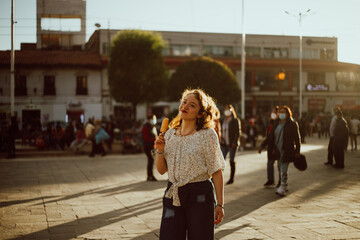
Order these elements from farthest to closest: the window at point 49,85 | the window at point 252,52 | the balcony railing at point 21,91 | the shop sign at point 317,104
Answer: the window at point 252,52, the shop sign at point 317,104, the window at point 49,85, the balcony railing at point 21,91

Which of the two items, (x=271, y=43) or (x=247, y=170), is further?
(x=271, y=43)

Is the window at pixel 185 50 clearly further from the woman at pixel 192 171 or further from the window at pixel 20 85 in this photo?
the woman at pixel 192 171

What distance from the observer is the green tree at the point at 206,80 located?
36.7 meters

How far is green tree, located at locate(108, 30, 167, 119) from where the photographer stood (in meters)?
34.9

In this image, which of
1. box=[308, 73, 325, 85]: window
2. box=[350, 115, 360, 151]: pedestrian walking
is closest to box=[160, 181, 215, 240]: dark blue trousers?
box=[350, 115, 360, 151]: pedestrian walking

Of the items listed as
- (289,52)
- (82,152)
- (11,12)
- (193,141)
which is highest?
(289,52)

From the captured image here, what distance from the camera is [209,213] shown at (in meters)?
3.34

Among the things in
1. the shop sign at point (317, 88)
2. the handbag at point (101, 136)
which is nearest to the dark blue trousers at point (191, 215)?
the handbag at point (101, 136)

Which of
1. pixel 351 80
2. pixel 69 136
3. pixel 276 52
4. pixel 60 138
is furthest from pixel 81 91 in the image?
pixel 276 52

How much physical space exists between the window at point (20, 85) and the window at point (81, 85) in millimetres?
5326

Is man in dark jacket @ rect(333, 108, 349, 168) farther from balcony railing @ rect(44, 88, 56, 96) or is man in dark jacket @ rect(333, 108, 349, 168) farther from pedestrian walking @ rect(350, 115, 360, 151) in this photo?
balcony railing @ rect(44, 88, 56, 96)

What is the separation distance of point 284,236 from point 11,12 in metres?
10.4

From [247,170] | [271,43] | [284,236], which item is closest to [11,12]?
[247,170]

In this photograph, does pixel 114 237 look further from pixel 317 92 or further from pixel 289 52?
pixel 289 52
